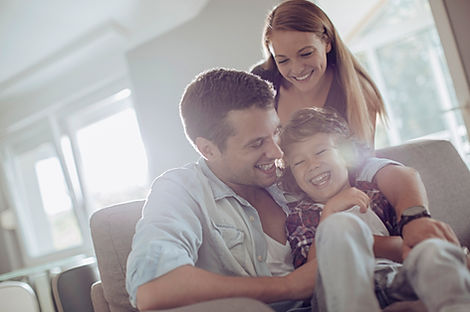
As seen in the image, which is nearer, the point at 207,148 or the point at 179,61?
the point at 207,148

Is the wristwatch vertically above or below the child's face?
below

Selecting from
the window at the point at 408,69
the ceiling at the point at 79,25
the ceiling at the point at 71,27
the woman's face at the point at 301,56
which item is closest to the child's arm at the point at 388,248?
the woman's face at the point at 301,56

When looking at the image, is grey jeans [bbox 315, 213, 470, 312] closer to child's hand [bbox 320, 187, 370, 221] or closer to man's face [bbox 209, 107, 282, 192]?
child's hand [bbox 320, 187, 370, 221]

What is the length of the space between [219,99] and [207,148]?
0.42 ft

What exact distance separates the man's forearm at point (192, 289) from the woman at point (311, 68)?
0.59m

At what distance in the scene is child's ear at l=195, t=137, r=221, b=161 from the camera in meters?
1.10

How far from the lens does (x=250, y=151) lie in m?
1.08

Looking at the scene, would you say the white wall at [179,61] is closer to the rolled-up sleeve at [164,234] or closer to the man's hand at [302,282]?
the rolled-up sleeve at [164,234]

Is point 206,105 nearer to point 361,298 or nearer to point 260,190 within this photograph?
point 260,190

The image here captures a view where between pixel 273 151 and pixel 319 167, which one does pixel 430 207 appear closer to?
pixel 319 167

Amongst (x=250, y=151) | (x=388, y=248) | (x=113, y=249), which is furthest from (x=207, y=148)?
(x=388, y=248)

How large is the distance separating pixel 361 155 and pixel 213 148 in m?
0.40

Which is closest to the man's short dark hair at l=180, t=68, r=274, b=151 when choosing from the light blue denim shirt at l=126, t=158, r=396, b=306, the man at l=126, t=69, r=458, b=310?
the man at l=126, t=69, r=458, b=310

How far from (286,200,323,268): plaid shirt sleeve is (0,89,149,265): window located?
2512 mm
